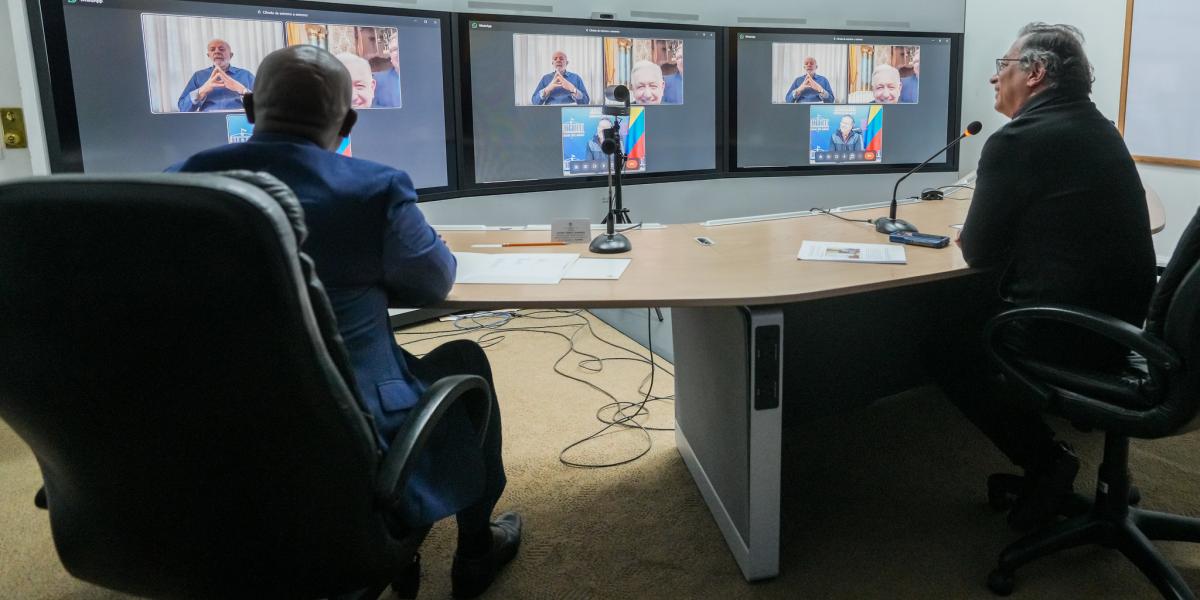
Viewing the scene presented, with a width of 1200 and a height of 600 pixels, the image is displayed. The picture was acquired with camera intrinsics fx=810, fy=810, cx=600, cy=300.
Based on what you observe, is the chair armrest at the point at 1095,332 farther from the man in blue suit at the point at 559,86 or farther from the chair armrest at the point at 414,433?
the man in blue suit at the point at 559,86

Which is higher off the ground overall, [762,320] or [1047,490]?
[762,320]

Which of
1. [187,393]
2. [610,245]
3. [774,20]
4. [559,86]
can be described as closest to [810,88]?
[774,20]

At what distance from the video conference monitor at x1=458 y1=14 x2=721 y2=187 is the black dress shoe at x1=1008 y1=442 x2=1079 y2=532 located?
2.06 m

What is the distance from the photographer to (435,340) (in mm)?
3629

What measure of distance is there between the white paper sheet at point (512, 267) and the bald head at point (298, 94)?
0.52m

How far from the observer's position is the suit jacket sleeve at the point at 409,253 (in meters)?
1.33

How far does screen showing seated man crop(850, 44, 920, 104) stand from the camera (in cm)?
383

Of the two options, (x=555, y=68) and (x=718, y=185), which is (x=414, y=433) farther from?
(x=718, y=185)

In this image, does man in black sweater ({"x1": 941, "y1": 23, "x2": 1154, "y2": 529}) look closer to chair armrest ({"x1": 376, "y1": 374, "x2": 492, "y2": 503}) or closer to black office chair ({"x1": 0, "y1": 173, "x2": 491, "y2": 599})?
chair armrest ({"x1": 376, "y1": 374, "x2": 492, "y2": 503})

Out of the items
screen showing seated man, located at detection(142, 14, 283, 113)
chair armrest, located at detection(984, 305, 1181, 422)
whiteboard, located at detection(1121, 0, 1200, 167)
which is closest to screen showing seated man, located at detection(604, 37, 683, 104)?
screen showing seated man, located at detection(142, 14, 283, 113)

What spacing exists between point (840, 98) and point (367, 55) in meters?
2.17

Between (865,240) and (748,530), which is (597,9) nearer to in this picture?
(865,240)

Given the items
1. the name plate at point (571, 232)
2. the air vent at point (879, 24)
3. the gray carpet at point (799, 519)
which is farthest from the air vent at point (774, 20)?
the name plate at point (571, 232)

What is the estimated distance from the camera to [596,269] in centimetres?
189
